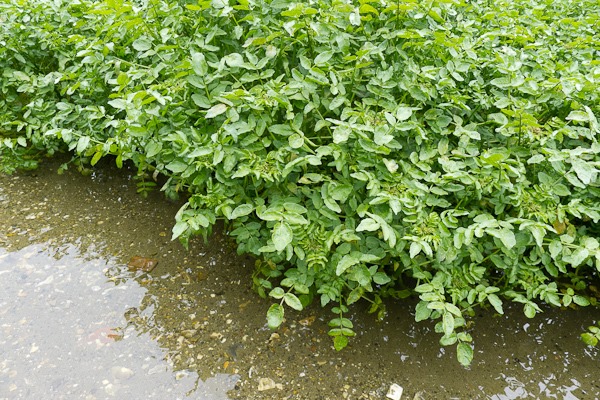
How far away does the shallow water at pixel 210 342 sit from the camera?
2076mm

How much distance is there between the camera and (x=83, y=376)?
208 centimetres

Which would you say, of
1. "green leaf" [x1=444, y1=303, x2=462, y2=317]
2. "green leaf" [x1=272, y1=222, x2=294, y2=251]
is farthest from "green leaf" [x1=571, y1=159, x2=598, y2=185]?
"green leaf" [x1=272, y1=222, x2=294, y2=251]

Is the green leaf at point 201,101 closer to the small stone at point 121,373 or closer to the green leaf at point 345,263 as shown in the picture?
the green leaf at point 345,263

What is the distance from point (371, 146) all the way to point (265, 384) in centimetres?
105

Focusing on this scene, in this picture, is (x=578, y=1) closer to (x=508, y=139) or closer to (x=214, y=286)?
(x=508, y=139)

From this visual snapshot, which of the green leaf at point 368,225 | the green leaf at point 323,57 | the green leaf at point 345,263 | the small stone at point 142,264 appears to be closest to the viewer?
the green leaf at point 368,225

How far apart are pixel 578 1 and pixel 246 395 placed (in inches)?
126

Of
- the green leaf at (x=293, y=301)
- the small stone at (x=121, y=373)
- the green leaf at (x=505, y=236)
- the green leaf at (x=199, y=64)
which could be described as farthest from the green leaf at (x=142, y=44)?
the green leaf at (x=505, y=236)

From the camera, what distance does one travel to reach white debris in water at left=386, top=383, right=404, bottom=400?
205cm

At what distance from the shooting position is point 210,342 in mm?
2234

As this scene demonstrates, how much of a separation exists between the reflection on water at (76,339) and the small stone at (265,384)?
0.37 feet

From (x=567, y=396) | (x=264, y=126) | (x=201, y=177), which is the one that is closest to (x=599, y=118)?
(x=567, y=396)

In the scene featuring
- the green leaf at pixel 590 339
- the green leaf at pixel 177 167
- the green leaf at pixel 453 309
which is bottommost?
the green leaf at pixel 590 339

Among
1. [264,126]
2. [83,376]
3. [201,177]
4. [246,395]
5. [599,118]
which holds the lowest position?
[246,395]
